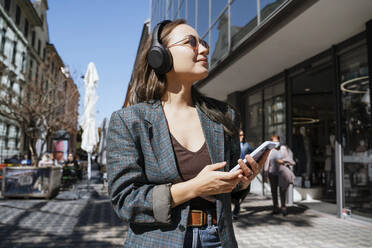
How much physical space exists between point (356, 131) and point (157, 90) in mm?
6203

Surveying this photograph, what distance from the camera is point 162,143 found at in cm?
125

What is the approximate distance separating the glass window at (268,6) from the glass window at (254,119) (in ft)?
14.6

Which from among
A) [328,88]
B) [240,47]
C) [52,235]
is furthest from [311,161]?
[52,235]

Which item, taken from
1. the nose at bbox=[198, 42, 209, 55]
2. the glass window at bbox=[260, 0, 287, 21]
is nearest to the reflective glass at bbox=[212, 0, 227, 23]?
the glass window at bbox=[260, 0, 287, 21]

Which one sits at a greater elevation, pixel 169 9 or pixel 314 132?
pixel 169 9

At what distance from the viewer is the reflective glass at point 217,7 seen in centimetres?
870

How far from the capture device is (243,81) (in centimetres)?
1016

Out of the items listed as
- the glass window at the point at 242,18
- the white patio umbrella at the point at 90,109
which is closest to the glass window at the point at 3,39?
the white patio umbrella at the point at 90,109

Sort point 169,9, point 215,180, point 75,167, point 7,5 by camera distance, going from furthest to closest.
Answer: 1. point 7,5
2. point 169,9
3. point 75,167
4. point 215,180

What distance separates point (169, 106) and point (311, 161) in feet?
31.4

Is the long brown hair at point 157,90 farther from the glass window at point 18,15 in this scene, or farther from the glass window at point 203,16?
the glass window at point 18,15

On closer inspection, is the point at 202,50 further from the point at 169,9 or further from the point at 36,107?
the point at 169,9

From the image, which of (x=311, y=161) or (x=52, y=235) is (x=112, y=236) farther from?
(x=311, y=161)

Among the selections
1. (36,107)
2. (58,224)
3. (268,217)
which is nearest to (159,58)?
(58,224)
